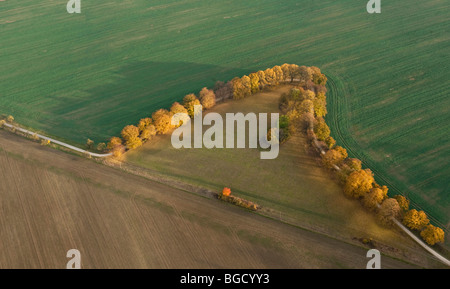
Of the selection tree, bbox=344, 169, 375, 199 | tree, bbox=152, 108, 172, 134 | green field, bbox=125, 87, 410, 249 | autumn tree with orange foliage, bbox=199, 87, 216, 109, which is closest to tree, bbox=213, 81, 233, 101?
autumn tree with orange foliage, bbox=199, 87, 216, 109

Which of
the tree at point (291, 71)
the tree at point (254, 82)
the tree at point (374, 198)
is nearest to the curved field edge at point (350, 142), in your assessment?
the tree at point (374, 198)

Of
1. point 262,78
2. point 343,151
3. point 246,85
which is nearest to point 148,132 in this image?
point 246,85

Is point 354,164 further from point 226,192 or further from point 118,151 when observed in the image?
point 118,151

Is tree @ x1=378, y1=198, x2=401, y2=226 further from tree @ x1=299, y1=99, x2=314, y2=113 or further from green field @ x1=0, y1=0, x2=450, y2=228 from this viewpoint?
tree @ x1=299, y1=99, x2=314, y2=113

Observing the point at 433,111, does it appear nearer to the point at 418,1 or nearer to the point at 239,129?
the point at 239,129

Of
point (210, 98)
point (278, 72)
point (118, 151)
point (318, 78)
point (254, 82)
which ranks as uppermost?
point (278, 72)
